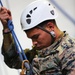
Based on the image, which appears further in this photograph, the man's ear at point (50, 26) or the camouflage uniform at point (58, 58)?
the man's ear at point (50, 26)

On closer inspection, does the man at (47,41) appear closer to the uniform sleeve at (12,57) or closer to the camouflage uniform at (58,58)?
the camouflage uniform at (58,58)

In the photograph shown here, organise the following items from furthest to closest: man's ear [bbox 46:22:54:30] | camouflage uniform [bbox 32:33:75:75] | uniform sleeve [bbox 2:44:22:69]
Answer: uniform sleeve [bbox 2:44:22:69], man's ear [bbox 46:22:54:30], camouflage uniform [bbox 32:33:75:75]

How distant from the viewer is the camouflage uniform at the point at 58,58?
799 mm

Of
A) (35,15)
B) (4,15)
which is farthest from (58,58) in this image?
(4,15)

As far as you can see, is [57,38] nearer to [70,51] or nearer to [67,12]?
[70,51]

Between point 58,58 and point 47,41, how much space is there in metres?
0.09

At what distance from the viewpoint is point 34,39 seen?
3.01ft

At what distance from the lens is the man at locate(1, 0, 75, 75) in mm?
815

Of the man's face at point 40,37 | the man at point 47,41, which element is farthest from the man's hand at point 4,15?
the man's face at point 40,37

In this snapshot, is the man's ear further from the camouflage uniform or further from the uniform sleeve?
the uniform sleeve

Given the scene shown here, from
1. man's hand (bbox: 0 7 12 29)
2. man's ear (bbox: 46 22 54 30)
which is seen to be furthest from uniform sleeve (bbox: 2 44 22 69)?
man's ear (bbox: 46 22 54 30)

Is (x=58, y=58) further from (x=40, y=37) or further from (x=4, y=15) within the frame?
(x=4, y=15)

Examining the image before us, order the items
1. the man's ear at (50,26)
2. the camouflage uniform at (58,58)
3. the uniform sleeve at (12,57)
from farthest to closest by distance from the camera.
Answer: the uniform sleeve at (12,57)
the man's ear at (50,26)
the camouflage uniform at (58,58)

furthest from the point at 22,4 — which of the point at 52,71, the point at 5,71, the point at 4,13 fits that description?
the point at 52,71
